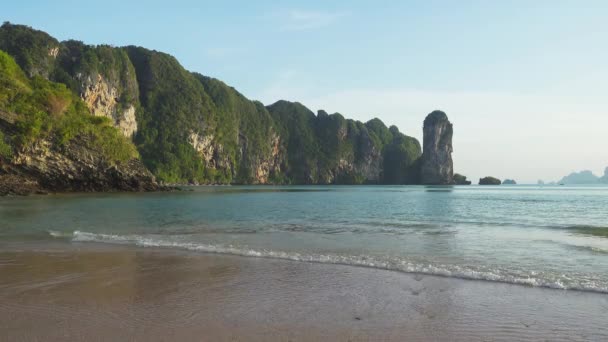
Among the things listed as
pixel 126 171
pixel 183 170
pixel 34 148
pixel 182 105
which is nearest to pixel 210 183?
pixel 183 170

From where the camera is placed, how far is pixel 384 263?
1061cm

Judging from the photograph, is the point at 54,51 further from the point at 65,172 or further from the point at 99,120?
the point at 65,172

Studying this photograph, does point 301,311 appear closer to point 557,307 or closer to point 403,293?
point 403,293

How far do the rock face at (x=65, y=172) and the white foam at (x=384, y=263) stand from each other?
4414cm

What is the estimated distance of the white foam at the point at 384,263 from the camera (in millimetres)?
8414

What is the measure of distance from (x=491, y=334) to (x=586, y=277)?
5000 mm

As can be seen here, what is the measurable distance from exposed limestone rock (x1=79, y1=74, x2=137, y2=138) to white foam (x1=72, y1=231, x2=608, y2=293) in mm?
114178

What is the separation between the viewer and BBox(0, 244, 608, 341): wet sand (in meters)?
5.50

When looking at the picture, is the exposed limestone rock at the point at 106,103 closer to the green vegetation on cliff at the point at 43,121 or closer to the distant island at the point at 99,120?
the distant island at the point at 99,120

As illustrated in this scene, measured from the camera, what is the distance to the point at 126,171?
69188 millimetres

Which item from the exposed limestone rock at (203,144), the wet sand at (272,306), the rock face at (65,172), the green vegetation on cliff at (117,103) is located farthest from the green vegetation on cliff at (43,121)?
the exposed limestone rock at (203,144)

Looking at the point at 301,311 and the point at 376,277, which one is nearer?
the point at 301,311

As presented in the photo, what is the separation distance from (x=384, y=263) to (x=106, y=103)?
135 meters

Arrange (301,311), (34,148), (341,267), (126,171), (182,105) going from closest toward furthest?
(301,311) → (341,267) → (34,148) → (126,171) → (182,105)
